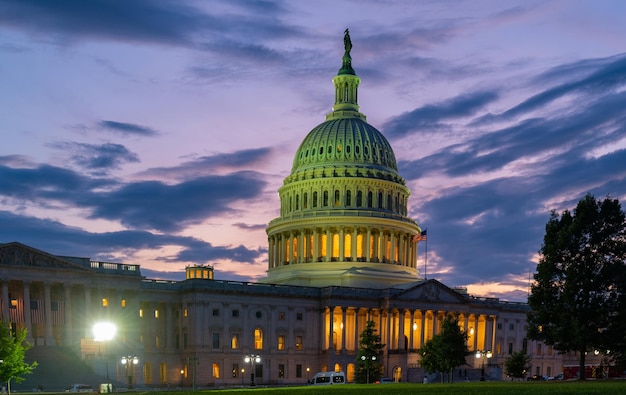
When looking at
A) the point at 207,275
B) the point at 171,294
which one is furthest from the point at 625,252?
the point at 207,275

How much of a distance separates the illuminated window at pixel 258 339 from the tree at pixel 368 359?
16295mm

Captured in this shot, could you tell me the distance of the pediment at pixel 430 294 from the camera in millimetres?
146250

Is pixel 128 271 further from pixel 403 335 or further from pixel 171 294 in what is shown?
pixel 403 335

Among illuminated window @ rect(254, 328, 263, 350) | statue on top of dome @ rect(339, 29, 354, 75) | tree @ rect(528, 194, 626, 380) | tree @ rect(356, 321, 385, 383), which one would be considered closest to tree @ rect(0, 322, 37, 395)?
tree @ rect(528, 194, 626, 380)

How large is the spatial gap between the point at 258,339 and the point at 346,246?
34247 mm

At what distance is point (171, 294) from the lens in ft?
431

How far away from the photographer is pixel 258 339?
443 ft

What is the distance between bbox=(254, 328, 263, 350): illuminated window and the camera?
441ft

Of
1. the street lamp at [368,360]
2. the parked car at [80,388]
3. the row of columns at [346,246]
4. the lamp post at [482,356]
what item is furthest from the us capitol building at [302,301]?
the street lamp at [368,360]

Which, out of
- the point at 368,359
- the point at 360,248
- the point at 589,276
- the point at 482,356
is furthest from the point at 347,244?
the point at 589,276

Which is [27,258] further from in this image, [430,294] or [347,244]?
[430,294]

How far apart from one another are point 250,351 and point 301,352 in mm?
10200

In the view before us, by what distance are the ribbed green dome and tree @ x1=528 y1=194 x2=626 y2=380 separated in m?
92.4

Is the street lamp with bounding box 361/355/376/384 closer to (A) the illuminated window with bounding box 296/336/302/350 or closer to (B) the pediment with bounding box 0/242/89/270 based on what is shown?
(A) the illuminated window with bounding box 296/336/302/350
